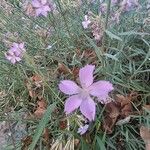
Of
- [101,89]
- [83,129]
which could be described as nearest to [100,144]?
[83,129]

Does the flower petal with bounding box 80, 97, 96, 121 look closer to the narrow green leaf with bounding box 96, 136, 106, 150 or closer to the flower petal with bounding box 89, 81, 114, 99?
the flower petal with bounding box 89, 81, 114, 99

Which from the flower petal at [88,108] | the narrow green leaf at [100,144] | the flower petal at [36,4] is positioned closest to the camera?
the flower petal at [88,108]

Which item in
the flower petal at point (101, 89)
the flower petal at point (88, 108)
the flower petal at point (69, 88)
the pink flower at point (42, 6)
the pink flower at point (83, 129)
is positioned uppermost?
the flower petal at point (69, 88)

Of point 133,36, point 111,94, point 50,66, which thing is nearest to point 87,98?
point 111,94

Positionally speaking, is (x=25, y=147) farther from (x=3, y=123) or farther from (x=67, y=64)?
(x=67, y=64)

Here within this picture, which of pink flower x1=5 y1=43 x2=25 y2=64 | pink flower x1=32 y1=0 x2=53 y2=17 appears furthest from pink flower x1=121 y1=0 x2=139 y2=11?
pink flower x1=5 y1=43 x2=25 y2=64

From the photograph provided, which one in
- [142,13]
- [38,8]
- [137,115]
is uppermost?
[38,8]

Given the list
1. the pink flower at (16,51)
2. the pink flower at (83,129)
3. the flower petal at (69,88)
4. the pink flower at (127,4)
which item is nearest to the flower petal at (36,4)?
the pink flower at (16,51)

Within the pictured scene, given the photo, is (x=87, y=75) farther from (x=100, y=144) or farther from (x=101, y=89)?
(x=100, y=144)

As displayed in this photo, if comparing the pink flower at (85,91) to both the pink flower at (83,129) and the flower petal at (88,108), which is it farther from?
the pink flower at (83,129)
